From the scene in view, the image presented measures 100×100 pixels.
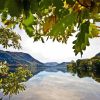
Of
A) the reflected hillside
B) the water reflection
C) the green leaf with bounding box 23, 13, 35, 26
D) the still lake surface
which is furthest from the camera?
the reflected hillside

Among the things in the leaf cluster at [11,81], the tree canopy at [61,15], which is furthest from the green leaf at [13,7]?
the leaf cluster at [11,81]

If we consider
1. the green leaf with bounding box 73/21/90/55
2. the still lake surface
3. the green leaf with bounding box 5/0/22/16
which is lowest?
the still lake surface

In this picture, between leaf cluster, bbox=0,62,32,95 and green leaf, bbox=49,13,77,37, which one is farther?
leaf cluster, bbox=0,62,32,95

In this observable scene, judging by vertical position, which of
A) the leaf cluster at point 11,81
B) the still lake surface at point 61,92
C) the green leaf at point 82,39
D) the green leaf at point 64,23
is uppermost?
the green leaf at point 64,23

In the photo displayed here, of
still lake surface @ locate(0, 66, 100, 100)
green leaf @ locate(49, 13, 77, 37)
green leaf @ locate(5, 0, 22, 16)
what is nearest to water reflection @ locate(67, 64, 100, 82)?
still lake surface @ locate(0, 66, 100, 100)

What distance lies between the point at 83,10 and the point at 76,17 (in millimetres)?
47

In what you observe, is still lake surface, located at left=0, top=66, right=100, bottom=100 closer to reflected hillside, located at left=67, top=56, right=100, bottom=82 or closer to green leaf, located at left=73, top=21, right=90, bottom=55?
reflected hillside, located at left=67, top=56, right=100, bottom=82

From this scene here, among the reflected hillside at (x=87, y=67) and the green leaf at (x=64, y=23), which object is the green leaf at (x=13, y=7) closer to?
the green leaf at (x=64, y=23)

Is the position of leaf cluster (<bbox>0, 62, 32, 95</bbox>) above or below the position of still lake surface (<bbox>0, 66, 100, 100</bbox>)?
above

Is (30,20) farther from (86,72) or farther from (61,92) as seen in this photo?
(86,72)

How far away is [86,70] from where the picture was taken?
4914 inches

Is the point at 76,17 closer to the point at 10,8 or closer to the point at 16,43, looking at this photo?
the point at 10,8

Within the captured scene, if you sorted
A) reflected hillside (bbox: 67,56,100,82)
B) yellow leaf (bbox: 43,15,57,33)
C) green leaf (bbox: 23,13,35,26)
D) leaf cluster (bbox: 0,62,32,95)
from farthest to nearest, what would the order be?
reflected hillside (bbox: 67,56,100,82) → leaf cluster (bbox: 0,62,32,95) → yellow leaf (bbox: 43,15,57,33) → green leaf (bbox: 23,13,35,26)

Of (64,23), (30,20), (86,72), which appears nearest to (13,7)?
(30,20)
